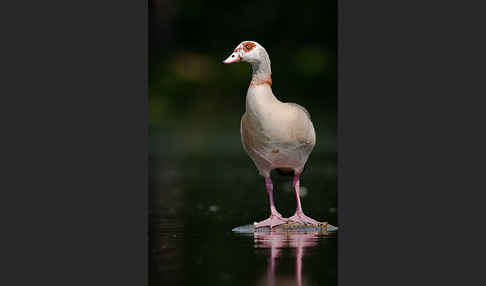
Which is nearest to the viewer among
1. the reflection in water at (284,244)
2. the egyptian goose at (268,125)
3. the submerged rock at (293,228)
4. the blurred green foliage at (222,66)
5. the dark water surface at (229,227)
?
the reflection in water at (284,244)

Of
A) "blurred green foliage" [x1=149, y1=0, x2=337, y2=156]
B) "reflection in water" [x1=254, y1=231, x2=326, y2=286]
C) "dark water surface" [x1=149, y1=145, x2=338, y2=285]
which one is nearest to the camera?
"reflection in water" [x1=254, y1=231, x2=326, y2=286]

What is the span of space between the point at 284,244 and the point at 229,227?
0.87 meters

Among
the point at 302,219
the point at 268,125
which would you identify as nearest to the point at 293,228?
the point at 302,219

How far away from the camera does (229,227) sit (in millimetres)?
7859

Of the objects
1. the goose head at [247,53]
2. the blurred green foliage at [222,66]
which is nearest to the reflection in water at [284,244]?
the goose head at [247,53]

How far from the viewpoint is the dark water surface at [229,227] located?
6.40 meters

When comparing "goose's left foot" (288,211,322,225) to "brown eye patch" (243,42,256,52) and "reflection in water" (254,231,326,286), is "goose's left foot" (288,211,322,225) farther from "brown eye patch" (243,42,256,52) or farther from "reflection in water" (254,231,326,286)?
"brown eye patch" (243,42,256,52)

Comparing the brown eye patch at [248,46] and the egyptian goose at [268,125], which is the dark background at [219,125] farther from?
the brown eye patch at [248,46]

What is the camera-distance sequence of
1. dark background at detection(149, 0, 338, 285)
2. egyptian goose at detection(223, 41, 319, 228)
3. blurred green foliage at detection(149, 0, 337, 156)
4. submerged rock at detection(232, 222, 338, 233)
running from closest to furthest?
dark background at detection(149, 0, 338, 285) → egyptian goose at detection(223, 41, 319, 228) → submerged rock at detection(232, 222, 338, 233) → blurred green foliage at detection(149, 0, 337, 156)

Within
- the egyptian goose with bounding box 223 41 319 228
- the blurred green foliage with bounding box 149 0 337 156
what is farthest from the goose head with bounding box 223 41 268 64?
the blurred green foliage with bounding box 149 0 337 156

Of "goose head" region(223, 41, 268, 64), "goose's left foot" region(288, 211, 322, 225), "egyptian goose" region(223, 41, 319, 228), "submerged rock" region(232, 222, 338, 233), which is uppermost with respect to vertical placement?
"goose head" region(223, 41, 268, 64)

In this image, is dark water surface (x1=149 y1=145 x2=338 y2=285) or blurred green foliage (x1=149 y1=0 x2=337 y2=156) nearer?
dark water surface (x1=149 y1=145 x2=338 y2=285)

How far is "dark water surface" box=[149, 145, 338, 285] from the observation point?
6.40 metres

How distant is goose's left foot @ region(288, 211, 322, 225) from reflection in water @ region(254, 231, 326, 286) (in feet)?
0.57
